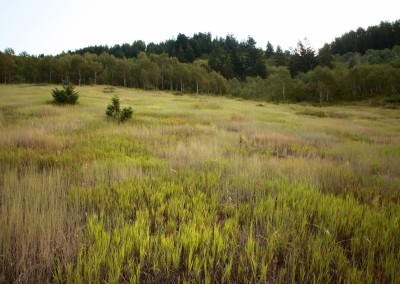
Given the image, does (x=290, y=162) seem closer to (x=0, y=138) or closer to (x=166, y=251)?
(x=166, y=251)

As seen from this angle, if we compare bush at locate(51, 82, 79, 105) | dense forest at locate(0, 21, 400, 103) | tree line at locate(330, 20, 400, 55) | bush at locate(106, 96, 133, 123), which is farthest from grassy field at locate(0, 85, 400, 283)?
tree line at locate(330, 20, 400, 55)

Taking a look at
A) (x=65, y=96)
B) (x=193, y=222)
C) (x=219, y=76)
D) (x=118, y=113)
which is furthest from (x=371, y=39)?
(x=193, y=222)

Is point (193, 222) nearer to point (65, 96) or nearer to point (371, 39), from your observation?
point (65, 96)

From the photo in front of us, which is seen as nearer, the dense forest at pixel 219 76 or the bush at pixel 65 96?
the bush at pixel 65 96

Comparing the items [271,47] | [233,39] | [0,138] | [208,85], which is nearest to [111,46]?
[233,39]

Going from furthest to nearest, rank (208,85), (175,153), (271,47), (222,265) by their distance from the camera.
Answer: (271,47) → (208,85) → (175,153) → (222,265)

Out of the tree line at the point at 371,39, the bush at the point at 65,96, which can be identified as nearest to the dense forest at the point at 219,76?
the tree line at the point at 371,39

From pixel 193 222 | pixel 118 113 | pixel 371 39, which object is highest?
pixel 371 39

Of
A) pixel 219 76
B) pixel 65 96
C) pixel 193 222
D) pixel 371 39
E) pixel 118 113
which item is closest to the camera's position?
pixel 193 222

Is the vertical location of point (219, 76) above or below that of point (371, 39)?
below

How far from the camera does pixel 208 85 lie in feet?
252

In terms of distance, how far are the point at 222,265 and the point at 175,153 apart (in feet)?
15.7

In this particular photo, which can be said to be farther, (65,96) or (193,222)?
(65,96)

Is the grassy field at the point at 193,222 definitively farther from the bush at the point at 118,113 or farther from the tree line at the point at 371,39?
the tree line at the point at 371,39
